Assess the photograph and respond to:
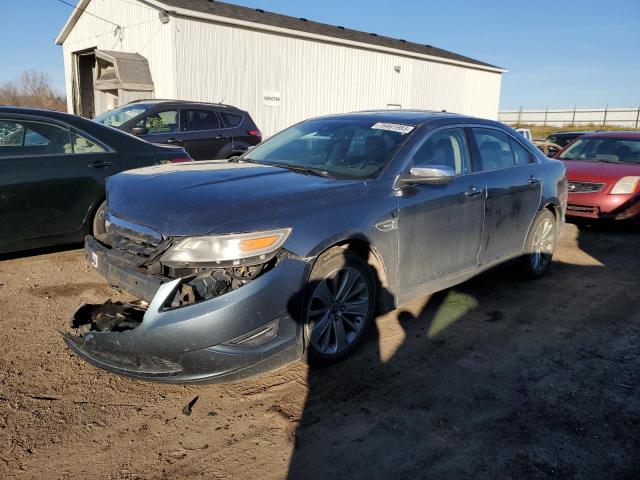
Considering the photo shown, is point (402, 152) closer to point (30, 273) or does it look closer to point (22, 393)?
point (22, 393)

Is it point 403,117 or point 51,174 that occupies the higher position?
point 403,117

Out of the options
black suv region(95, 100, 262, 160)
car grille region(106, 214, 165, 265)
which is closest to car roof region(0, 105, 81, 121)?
car grille region(106, 214, 165, 265)

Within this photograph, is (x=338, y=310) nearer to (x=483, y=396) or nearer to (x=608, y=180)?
(x=483, y=396)

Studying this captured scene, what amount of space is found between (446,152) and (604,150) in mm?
6525

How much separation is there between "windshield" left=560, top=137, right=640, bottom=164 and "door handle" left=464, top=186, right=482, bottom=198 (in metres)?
6.01

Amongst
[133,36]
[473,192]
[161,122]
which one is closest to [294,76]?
[133,36]

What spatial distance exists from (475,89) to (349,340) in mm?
26144

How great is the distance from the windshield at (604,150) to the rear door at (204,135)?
6369 mm

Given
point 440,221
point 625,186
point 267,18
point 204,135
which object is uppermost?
point 267,18

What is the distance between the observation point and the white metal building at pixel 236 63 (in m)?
15.6

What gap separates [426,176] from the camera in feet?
11.9

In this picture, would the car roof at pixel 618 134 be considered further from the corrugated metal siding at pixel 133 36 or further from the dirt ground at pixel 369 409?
the corrugated metal siding at pixel 133 36

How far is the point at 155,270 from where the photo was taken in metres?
2.94

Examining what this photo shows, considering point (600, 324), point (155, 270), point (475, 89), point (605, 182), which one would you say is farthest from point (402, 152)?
point (475, 89)
